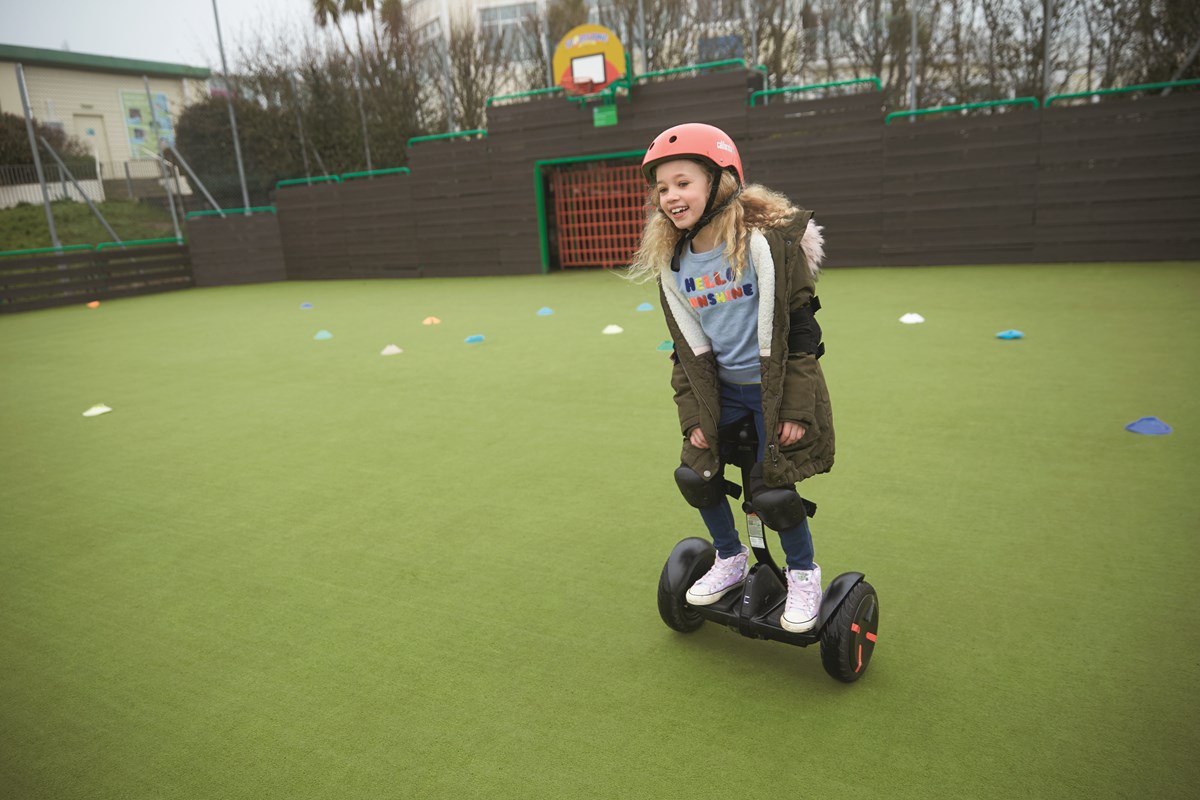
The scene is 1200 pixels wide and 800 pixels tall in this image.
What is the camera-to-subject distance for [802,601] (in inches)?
84.0

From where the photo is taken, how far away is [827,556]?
278 cm

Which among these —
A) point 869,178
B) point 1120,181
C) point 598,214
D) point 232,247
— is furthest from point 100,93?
point 1120,181

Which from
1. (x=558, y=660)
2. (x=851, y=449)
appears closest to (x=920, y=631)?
(x=558, y=660)

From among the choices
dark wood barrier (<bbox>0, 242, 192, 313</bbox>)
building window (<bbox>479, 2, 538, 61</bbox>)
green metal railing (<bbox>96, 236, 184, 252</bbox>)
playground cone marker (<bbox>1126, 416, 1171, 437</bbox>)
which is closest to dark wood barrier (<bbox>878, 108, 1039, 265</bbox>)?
playground cone marker (<bbox>1126, 416, 1171, 437</bbox>)

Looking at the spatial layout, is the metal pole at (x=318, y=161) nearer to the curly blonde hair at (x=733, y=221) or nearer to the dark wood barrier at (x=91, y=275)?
the dark wood barrier at (x=91, y=275)

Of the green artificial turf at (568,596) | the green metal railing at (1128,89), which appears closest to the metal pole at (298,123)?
the green artificial turf at (568,596)

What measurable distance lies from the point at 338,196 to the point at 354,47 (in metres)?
7.24

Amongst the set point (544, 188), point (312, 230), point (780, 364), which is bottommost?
point (780, 364)

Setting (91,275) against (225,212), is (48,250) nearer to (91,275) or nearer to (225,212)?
(91,275)

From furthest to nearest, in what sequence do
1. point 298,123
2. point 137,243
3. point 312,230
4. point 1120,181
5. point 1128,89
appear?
point 298,123
point 312,230
point 137,243
point 1120,181
point 1128,89

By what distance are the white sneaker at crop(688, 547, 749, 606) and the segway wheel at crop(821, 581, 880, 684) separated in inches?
13.4

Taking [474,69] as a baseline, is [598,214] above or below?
below

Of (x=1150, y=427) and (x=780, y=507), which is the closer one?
(x=780, y=507)

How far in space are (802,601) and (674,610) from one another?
392 mm
